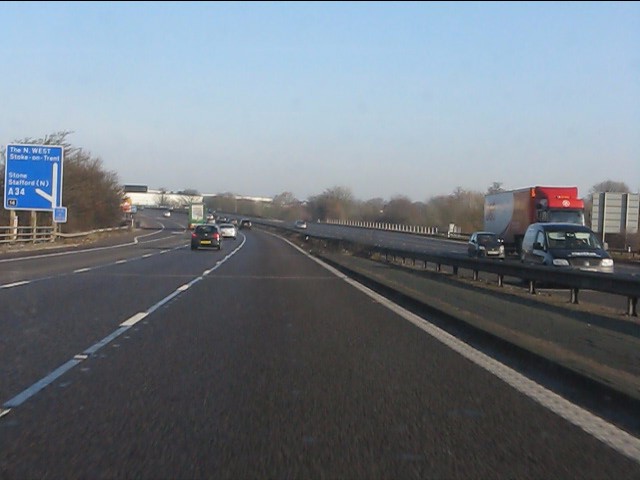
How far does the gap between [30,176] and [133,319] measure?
37522 millimetres

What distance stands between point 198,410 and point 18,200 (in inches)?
1768

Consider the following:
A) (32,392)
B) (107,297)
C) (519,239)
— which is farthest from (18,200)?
(32,392)

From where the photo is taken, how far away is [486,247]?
44.2m

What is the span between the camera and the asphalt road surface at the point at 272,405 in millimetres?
6320

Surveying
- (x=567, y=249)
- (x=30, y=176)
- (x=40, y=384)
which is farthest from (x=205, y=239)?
(x=40, y=384)

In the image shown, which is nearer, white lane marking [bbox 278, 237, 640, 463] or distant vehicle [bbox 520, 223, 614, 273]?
white lane marking [bbox 278, 237, 640, 463]

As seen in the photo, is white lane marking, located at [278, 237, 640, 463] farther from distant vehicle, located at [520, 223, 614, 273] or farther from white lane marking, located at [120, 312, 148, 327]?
distant vehicle, located at [520, 223, 614, 273]

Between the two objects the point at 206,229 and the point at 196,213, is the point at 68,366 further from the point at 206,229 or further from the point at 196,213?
the point at 196,213

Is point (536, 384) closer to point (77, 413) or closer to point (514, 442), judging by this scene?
point (514, 442)

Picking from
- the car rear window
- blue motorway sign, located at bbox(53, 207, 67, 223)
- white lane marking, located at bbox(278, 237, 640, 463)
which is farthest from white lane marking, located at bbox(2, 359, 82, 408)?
blue motorway sign, located at bbox(53, 207, 67, 223)

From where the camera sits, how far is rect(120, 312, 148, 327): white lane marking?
48.3 ft

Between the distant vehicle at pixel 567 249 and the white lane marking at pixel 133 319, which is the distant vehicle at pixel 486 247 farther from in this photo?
the white lane marking at pixel 133 319

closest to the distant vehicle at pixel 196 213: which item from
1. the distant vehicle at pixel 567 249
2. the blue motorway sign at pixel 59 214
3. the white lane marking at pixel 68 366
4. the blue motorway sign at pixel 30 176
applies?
the blue motorway sign at pixel 59 214

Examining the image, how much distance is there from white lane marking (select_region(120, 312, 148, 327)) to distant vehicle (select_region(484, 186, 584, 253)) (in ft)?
82.3
